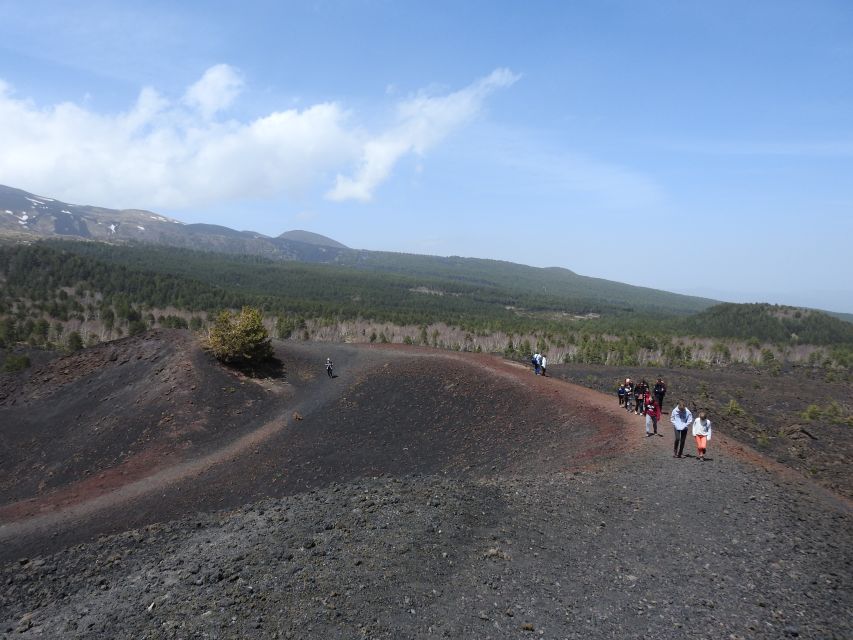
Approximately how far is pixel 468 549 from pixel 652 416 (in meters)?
10.1

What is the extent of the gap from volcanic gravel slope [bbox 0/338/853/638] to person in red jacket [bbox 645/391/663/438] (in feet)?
1.38

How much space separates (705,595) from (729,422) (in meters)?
18.1

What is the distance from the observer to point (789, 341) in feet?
296

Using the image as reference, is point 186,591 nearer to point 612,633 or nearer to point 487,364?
point 612,633

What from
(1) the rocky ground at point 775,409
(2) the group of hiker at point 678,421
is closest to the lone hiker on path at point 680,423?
(2) the group of hiker at point 678,421

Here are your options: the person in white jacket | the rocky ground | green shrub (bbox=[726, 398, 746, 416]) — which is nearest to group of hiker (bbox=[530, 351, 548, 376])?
the rocky ground

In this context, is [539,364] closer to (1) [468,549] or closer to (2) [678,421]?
(2) [678,421]

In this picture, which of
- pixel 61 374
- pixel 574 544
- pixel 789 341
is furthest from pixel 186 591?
pixel 789 341

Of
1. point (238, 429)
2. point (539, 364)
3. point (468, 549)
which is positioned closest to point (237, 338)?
point (238, 429)

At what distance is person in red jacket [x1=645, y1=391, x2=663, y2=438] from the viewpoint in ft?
54.4

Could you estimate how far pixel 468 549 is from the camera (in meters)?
9.84

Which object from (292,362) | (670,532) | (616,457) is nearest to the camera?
(670,532)

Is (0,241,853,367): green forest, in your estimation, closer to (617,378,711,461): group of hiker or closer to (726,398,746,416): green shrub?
(726,398,746,416): green shrub

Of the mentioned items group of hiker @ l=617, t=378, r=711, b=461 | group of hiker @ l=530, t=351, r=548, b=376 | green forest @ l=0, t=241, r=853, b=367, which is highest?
group of hiker @ l=617, t=378, r=711, b=461
